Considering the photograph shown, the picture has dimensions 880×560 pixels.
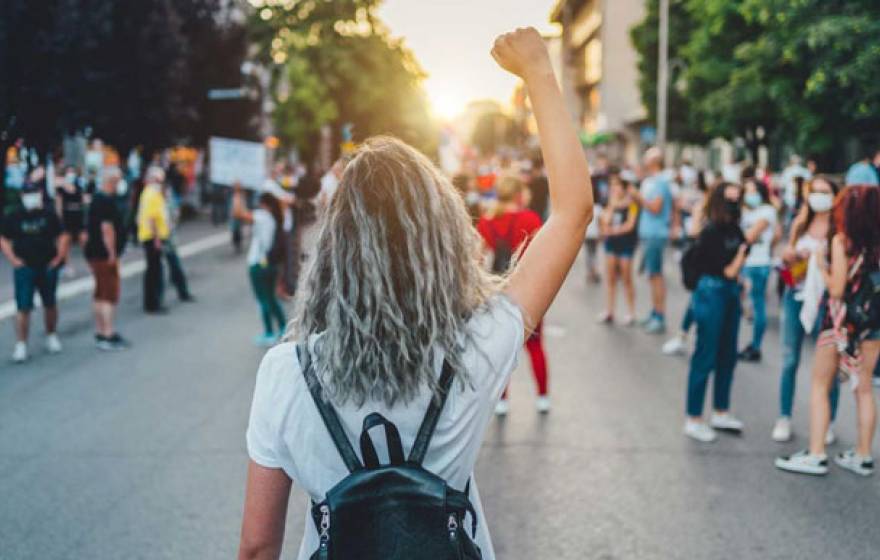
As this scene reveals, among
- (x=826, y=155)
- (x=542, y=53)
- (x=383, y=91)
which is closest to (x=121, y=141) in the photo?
(x=826, y=155)

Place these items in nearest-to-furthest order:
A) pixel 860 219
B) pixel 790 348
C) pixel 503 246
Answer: pixel 860 219 → pixel 790 348 → pixel 503 246

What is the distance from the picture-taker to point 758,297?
8898mm

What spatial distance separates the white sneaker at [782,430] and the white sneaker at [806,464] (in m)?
0.59

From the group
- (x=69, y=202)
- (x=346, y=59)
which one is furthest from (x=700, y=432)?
(x=346, y=59)

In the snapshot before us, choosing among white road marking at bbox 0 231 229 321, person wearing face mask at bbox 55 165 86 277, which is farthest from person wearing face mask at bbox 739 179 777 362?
person wearing face mask at bbox 55 165 86 277

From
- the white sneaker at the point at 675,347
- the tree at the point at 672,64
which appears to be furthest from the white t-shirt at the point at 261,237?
the tree at the point at 672,64

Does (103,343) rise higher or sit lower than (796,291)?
lower

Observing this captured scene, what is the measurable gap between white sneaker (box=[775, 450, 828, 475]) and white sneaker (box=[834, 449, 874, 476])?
11 centimetres

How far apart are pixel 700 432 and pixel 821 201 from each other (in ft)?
5.48

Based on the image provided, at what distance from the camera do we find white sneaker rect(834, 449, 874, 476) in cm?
552

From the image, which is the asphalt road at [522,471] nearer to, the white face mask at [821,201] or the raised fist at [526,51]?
the white face mask at [821,201]

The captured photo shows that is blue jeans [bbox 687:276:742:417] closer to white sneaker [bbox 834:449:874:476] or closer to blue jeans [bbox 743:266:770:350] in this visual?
white sneaker [bbox 834:449:874:476]

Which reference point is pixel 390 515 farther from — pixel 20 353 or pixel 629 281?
pixel 629 281

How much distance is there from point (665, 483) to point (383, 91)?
36.5 m
